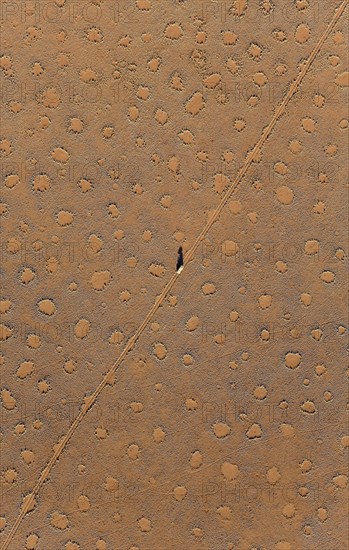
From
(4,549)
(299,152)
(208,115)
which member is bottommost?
(4,549)

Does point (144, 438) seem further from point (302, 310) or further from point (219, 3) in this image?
point (219, 3)

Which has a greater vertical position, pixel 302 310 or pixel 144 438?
pixel 302 310

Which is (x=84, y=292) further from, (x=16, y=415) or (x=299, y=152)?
(x=299, y=152)

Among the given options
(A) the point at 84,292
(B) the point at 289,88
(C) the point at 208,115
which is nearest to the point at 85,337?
(A) the point at 84,292

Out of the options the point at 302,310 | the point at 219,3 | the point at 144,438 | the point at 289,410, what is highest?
the point at 219,3

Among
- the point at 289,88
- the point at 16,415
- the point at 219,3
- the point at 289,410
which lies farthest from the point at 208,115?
the point at 16,415

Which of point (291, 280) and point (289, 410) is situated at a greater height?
point (291, 280)
